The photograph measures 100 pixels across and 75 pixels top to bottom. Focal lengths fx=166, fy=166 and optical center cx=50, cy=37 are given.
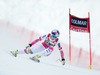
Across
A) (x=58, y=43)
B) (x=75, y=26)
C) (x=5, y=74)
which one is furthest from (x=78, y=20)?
(x=5, y=74)

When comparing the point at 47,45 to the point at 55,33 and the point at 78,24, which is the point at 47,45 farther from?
the point at 78,24

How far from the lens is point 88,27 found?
996 centimetres

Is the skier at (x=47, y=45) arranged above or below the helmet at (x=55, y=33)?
below

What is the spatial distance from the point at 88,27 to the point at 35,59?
17.0 feet

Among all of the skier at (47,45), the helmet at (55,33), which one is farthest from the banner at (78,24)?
the helmet at (55,33)

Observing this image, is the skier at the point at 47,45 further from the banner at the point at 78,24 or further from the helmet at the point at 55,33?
the banner at the point at 78,24

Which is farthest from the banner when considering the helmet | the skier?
the helmet

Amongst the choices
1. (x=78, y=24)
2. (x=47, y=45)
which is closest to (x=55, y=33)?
(x=47, y=45)

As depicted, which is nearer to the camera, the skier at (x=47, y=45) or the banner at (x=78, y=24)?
the skier at (x=47, y=45)

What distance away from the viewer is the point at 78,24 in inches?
388

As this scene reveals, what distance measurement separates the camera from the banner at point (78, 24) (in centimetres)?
979

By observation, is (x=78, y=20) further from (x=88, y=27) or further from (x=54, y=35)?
(x=54, y=35)

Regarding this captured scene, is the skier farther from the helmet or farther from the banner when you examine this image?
the banner

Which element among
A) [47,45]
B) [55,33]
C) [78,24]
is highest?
[78,24]
